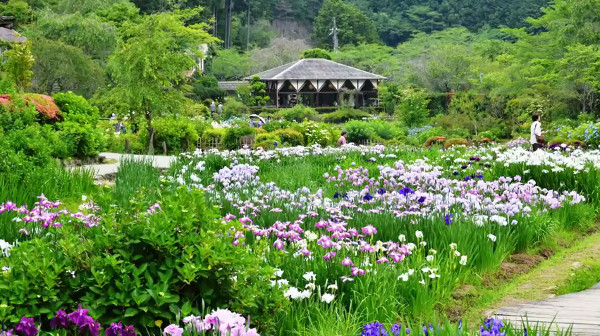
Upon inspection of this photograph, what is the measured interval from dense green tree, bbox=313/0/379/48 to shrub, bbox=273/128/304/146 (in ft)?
185

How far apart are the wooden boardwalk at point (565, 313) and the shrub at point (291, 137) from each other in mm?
17201

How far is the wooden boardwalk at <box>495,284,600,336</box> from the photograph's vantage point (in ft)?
13.6

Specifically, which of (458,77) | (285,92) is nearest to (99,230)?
(458,77)

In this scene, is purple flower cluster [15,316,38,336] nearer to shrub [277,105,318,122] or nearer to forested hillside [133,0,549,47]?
shrub [277,105,318,122]

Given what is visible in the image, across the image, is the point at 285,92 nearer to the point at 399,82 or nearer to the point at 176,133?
the point at 399,82

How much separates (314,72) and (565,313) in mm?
50442

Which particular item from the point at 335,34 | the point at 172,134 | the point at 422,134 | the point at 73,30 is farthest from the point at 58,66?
the point at 335,34

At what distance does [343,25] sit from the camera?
7681 cm

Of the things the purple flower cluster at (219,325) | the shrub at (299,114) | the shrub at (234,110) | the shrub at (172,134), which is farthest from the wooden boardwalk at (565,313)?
the shrub at (234,110)

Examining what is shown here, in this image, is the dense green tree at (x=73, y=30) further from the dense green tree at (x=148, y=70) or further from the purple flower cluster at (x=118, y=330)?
the purple flower cluster at (x=118, y=330)

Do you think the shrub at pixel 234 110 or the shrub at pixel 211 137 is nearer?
the shrub at pixel 211 137

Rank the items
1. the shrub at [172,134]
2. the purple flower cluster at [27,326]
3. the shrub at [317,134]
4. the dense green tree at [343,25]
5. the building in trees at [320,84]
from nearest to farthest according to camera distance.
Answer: the purple flower cluster at [27,326], the shrub at [172,134], the shrub at [317,134], the building in trees at [320,84], the dense green tree at [343,25]

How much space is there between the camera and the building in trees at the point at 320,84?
5419cm

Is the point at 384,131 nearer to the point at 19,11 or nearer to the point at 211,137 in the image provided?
the point at 211,137
